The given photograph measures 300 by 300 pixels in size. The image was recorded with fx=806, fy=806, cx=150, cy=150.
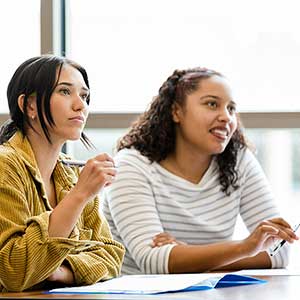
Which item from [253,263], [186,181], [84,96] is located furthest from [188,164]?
[84,96]

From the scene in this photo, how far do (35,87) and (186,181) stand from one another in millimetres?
1011

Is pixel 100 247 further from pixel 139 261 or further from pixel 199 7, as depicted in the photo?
pixel 199 7

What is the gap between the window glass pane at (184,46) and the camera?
3404mm

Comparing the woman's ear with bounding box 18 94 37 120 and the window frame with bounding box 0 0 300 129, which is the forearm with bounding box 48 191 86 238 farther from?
the window frame with bounding box 0 0 300 129

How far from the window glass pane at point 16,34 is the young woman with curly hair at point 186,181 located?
2.57 ft

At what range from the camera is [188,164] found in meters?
2.95

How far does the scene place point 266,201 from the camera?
9.73ft

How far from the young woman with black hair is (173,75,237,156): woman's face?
76 centimetres

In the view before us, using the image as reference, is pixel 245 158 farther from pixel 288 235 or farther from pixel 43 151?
pixel 43 151

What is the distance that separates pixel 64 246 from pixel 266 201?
4.32ft

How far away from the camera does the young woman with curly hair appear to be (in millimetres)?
2730

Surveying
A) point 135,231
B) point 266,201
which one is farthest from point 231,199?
point 135,231

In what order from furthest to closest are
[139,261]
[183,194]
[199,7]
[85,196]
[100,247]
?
[199,7] < [183,194] < [139,261] < [100,247] < [85,196]

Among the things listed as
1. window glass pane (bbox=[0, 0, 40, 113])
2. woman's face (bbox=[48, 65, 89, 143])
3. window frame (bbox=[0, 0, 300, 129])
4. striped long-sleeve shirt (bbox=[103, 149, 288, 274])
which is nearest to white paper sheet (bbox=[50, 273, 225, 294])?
woman's face (bbox=[48, 65, 89, 143])
